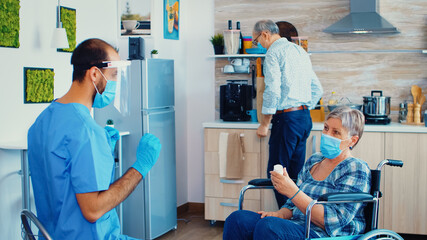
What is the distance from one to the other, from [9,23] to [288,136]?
1.98 meters

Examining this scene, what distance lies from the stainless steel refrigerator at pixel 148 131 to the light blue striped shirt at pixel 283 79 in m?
0.85

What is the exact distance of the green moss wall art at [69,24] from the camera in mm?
3518

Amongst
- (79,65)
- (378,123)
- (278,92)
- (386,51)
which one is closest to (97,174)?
(79,65)

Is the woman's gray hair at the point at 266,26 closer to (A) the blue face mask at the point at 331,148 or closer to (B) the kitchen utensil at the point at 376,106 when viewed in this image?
(B) the kitchen utensil at the point at 376,106

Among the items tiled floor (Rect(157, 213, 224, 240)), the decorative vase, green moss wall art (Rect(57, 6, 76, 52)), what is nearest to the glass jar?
the decorative vase

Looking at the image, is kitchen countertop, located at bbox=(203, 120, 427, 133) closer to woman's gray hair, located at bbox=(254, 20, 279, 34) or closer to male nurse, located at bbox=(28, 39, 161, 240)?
woman's gray hair, located at bbox=(254, 20, 279, 34)

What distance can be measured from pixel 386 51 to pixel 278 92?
132 cm

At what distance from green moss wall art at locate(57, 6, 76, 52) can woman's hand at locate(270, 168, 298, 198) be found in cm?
199

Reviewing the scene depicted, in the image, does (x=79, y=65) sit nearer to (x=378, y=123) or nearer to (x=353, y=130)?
(x=353, y=130)

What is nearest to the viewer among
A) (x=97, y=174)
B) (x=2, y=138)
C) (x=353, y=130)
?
(x=97, y=174)

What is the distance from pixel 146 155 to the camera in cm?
180

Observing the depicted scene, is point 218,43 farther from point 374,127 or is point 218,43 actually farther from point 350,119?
point 350,119

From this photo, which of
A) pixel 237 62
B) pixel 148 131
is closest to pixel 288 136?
pixel 148 131

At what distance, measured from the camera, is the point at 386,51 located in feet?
14.0
